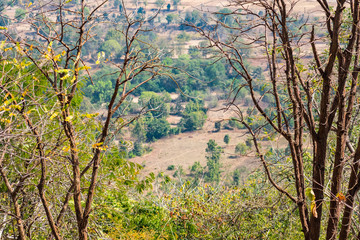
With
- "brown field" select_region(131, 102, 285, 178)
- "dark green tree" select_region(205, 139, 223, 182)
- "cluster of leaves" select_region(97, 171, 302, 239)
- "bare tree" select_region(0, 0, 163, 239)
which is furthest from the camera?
"brown field" select_region(131, 102, 285, 178)

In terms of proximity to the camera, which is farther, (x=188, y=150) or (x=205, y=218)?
(x=188, y=150)

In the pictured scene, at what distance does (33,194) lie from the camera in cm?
342

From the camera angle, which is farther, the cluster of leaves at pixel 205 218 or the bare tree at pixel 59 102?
the cluster of leaves at pixel 205 218

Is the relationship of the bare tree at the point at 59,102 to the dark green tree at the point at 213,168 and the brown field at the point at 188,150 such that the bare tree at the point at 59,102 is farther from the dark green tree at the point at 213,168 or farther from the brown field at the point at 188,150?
the brown field at the point at 188,150

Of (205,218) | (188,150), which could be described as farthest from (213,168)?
(205,218)

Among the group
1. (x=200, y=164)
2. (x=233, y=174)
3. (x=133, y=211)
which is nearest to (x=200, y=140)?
(x=200, y=164)

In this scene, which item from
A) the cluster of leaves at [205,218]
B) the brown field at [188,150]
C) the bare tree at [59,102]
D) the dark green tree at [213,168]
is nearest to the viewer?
the bare tree at [59,102]

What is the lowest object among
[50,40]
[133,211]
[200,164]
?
[200,164]

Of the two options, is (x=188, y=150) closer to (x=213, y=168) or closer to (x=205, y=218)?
(x=213, y=168)

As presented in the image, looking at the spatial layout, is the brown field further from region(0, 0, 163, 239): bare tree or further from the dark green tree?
region(0, 0, 163, 239): bare tree

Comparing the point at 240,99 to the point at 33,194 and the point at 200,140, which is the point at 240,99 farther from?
the point at 33,194

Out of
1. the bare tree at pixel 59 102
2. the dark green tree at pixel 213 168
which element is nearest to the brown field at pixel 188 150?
the dark green tree at pixel 213 168

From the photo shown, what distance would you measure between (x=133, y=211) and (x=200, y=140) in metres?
44.1

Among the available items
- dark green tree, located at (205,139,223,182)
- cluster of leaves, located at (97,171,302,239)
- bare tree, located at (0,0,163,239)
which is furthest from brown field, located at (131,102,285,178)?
bare tree, located at (0,0,163,239)
